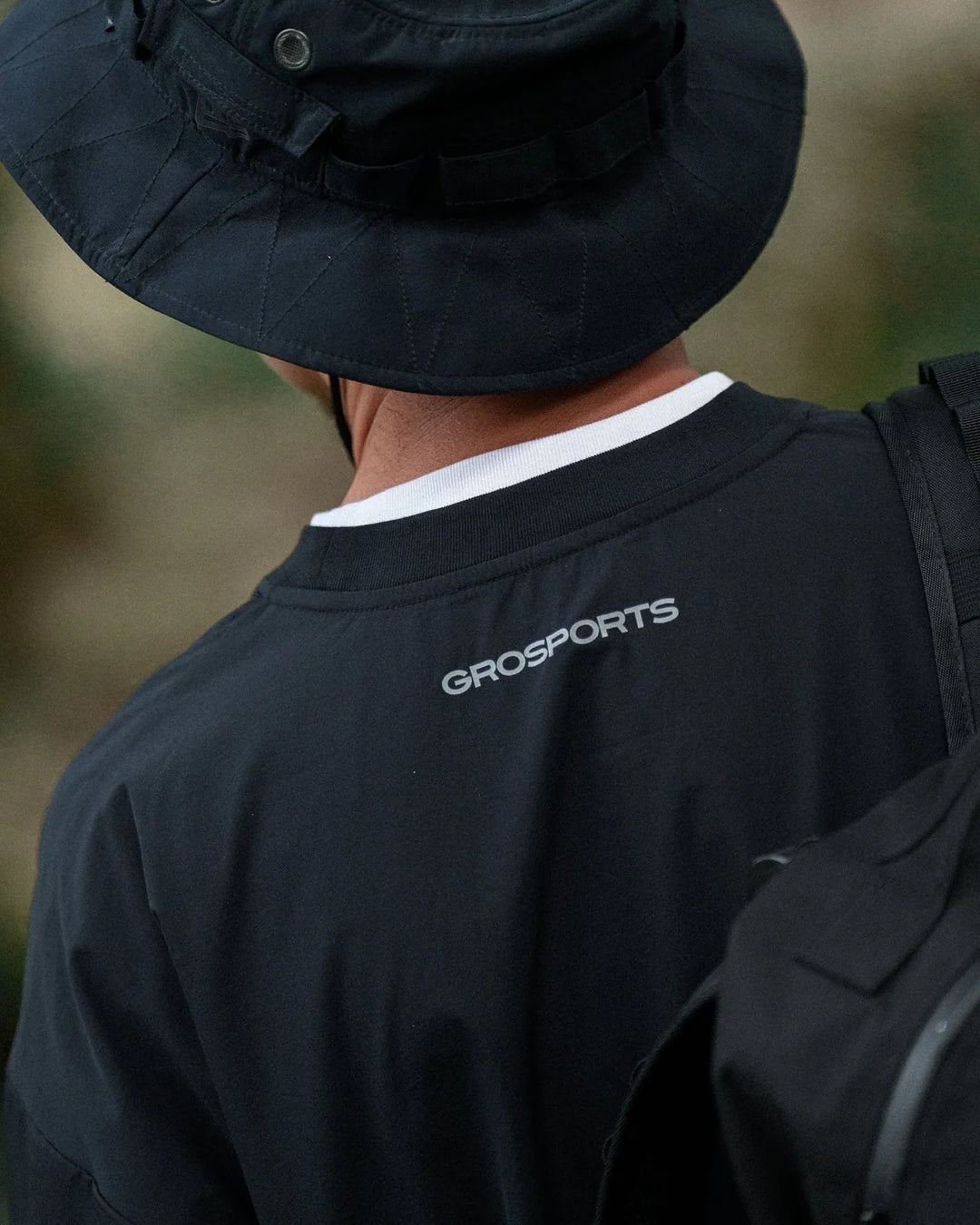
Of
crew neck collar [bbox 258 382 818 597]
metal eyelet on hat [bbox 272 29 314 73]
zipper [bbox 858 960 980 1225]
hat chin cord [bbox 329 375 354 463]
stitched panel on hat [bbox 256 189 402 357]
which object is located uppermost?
metal eyelet on hat [bbox 272 29 314 73]

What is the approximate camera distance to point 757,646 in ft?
1.95

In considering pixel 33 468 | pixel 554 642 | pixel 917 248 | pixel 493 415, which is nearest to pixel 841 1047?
pixel 554 642

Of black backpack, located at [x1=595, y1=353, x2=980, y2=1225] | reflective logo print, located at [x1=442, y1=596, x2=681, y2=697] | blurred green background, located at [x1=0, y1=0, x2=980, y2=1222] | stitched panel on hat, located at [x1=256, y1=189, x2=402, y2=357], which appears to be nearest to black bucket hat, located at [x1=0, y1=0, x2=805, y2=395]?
stitched panel on hat, located at [x1=256, y1=189, x2=402, y2=357]

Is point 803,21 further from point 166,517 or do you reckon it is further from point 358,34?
point 358,34

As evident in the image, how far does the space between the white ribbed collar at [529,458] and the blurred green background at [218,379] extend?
77 centimetres

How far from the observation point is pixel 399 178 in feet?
2.04

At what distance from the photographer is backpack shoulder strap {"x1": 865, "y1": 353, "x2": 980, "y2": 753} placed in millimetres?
578

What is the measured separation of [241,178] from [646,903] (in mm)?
360

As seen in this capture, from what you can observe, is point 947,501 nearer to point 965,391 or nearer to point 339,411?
point 965,391

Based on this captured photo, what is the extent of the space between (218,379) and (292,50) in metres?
0.88

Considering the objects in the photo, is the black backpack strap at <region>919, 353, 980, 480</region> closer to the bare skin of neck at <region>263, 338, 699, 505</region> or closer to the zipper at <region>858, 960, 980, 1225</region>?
the bare skin of neck at <region>263, 338, 699, 505</region>

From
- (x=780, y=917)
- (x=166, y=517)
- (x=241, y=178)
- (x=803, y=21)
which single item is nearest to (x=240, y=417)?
(x=166, y=517)

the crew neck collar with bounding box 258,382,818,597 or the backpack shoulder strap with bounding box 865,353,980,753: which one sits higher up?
the crew neck collar with bounding box 258,382,818,597

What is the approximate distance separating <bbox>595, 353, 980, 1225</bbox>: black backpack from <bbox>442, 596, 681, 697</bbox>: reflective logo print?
16cm
